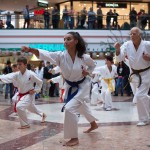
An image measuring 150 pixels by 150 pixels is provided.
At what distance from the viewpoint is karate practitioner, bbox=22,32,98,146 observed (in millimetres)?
6332

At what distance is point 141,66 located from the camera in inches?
325

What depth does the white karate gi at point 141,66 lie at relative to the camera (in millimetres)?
8195

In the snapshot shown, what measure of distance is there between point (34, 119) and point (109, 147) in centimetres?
421

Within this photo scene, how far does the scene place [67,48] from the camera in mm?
6633

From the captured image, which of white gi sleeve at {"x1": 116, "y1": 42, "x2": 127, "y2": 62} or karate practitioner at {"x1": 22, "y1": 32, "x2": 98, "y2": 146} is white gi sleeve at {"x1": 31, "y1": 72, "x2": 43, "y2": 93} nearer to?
white gi sleeve at {"x1": 116, "y1": 42, "x2": 127, "y2": 62}

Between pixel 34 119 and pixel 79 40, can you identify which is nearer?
pixel 79 40

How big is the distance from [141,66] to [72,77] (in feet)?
7.16

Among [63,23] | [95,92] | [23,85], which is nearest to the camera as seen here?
[23,85]

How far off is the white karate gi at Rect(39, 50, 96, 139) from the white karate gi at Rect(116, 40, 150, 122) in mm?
1618

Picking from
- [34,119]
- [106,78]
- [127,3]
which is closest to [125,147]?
[34,119]

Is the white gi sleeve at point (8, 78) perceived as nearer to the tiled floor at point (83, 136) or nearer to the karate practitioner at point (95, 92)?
the tiled floor at point (83, 136)

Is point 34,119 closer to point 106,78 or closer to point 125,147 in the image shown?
point 106,78

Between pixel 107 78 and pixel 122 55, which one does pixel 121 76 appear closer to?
pixel 107 78

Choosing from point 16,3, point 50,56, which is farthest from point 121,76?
point 16,3
